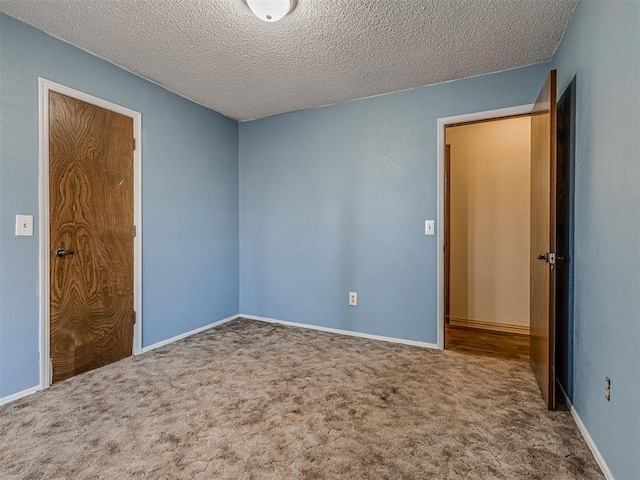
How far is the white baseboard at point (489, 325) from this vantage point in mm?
3545

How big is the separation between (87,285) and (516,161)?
4264 millimetres

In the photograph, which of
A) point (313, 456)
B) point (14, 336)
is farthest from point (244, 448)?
point (14, 336)

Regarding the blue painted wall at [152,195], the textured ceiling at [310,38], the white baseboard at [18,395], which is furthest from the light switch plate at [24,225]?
the textured ceiling at [310,38]

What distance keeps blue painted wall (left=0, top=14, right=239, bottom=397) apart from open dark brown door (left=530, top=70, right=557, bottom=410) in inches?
120

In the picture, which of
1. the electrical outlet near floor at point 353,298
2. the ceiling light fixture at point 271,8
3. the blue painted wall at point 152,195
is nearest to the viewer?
the ceiling light fixture at point 271,8

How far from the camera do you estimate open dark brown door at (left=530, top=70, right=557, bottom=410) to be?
189 cm

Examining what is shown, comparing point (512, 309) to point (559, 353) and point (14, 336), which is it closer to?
point (559, 353)

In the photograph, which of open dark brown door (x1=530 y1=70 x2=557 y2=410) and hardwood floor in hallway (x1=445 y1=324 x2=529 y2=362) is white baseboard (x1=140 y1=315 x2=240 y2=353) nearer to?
hardwood floor in hallway (x1=445 y1=324 x2=529 y2=362)

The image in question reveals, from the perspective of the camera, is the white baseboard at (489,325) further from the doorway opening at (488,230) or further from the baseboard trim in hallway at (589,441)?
the baseboard trim in hallway at (589,441)

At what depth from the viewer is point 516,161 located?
3596 mm

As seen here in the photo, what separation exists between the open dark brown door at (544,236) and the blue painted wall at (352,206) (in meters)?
0.80

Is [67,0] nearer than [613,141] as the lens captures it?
No

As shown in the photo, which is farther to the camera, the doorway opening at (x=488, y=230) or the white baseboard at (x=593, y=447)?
the doorway opening at (x=488, y=230)

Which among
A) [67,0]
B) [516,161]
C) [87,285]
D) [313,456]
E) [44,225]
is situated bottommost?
[313,456]
